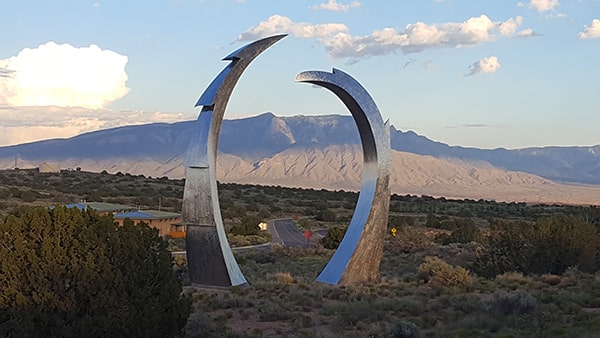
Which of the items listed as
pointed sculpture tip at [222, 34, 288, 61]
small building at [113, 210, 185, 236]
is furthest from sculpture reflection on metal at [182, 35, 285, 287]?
small building at [113, 210, 185, 236]

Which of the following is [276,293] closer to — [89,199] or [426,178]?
[89,199]

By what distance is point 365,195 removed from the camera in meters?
19.3

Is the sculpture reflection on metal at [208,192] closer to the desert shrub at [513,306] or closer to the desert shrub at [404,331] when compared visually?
the desert shrub at [404,331]

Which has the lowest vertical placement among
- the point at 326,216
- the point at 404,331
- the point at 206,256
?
the point at 326,216

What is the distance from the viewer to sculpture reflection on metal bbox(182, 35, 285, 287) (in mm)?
17609

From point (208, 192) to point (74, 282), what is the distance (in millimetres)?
7115

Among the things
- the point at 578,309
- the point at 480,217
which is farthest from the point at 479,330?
the point at 480,217

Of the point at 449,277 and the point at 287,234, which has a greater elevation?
the point at 449,277

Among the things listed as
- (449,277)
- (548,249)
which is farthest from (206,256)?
(548,249)

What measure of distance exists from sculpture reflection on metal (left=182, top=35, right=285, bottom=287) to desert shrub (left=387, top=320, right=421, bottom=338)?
641cm

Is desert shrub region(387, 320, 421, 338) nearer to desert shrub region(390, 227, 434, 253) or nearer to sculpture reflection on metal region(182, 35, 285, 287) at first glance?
sculpture reflection on metal region(182, 35, 285, 287)

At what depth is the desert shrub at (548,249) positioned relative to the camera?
21.6 metres

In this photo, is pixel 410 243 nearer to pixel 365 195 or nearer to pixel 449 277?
pixel 365 195

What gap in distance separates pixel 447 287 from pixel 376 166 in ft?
11.5
